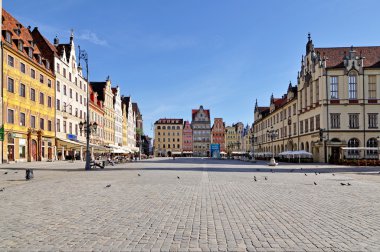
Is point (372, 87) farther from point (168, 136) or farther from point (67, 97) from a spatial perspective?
point (168, 136)

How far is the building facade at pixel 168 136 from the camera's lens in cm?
15638

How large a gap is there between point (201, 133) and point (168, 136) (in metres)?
14.5

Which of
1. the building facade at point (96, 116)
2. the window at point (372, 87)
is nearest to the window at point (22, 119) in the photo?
the building facade at point (96, 116)

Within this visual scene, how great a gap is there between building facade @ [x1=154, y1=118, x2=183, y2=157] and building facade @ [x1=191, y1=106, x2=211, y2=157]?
6.26 meters

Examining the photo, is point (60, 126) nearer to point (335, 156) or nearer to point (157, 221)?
point (335, 156)

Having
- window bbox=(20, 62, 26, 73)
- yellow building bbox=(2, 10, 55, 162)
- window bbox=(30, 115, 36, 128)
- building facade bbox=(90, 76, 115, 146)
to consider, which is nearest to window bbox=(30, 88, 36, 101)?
yellow building bbox=(2, 10, 55, 162)

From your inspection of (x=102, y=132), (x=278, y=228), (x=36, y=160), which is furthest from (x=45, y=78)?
(x=278, y=228)

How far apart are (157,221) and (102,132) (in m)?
73.4

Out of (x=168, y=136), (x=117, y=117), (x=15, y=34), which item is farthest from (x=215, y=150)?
(x=15, y=34)

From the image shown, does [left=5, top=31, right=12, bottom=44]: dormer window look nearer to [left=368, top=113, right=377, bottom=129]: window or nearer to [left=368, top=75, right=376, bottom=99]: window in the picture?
[left=368, top=75, right=376, bottom=99]: window

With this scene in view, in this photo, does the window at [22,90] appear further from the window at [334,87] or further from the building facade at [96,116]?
the window at [334,87]

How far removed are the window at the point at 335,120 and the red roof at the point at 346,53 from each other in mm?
7202

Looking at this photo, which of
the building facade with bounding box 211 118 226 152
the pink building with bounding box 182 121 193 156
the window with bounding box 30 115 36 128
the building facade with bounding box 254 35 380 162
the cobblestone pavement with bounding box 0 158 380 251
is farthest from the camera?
the building facade with bounding box 211 118 226 152

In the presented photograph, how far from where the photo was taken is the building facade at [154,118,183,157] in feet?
513
